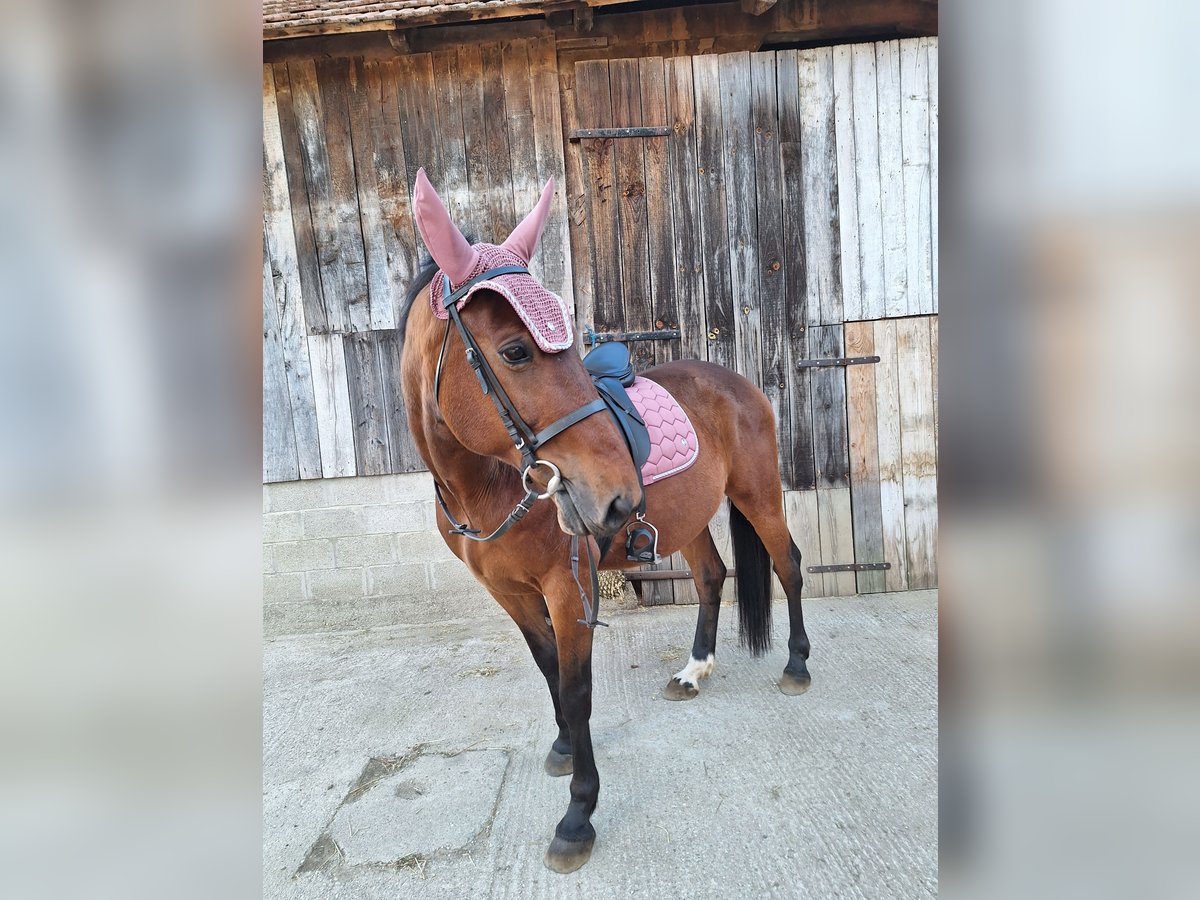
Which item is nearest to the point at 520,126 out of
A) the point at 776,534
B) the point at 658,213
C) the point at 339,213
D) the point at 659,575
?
the point at 658,213

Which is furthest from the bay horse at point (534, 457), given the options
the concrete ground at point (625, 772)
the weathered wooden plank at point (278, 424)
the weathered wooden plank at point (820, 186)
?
the weathered wooden plank at point (278, 424)

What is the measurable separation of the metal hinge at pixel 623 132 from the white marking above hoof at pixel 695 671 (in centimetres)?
293

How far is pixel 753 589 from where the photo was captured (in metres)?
2.98

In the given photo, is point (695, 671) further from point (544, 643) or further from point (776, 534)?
point (544, 643)

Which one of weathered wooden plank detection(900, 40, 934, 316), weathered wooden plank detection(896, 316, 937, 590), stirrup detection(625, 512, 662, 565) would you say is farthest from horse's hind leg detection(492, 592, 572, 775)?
weathered wooden plank detection(900, 40, 934, 316)

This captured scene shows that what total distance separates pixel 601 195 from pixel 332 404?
210 centimetres

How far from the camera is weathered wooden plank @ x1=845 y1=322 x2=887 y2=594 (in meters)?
3.67

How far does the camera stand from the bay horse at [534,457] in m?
1.51

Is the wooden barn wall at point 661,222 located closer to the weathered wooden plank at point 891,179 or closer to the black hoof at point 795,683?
the weathered wooden plank at point 891,179

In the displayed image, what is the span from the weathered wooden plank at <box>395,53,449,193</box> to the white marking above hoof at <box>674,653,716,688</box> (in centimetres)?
302
